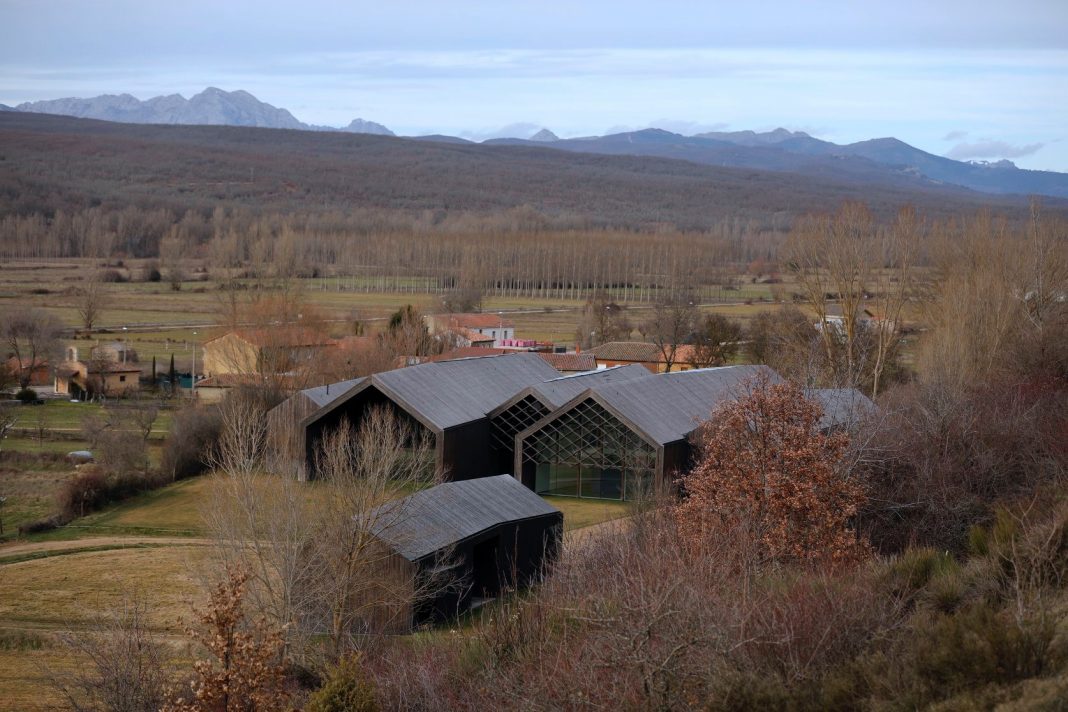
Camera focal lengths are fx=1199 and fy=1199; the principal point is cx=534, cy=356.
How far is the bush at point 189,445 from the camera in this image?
125 feet

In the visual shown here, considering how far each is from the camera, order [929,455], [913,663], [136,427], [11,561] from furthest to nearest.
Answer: [136,427], [11,561], [929,455], [913,663]

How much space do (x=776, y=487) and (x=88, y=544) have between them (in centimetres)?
1902

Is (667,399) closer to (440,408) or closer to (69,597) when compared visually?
(440,408)

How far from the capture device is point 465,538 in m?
22.8

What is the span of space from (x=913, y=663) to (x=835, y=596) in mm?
1895

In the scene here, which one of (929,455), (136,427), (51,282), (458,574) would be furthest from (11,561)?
(51,282)

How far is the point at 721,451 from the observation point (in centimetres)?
1936

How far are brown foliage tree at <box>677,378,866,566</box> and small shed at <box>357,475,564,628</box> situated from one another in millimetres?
4076

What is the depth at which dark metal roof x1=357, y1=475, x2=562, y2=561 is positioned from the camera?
2142 cm

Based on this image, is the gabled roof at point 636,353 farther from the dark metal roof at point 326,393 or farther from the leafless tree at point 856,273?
the dark metal roof at point 326,393

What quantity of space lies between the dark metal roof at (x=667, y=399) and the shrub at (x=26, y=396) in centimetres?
3105

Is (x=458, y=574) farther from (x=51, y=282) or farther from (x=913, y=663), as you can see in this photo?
(x=51, y=282)

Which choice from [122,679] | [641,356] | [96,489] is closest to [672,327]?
[641,356]

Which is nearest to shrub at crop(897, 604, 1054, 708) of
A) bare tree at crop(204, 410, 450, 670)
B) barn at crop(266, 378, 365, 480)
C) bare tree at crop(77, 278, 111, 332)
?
bare tree at crop(204, 410, 450, 670)
